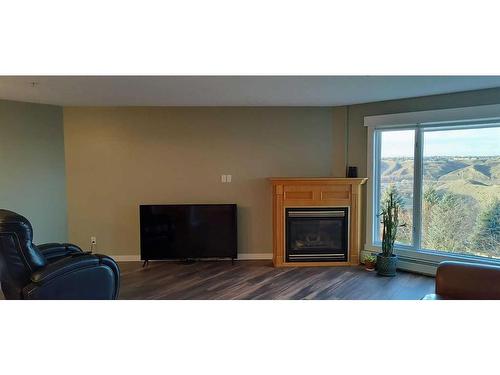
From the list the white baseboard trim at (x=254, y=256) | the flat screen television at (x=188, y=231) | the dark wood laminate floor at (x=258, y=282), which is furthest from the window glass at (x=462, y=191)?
the flat screen television at (x=188, y=231)

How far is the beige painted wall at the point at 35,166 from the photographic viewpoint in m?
4.13

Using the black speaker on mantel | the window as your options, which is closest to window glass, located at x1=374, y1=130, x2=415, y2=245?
the window

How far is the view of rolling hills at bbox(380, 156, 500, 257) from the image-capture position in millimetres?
3814

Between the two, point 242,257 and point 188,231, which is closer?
point 188,231

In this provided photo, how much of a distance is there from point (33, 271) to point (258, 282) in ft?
7.71

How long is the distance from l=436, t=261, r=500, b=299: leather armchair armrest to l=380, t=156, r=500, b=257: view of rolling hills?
6.27ft

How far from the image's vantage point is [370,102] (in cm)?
455

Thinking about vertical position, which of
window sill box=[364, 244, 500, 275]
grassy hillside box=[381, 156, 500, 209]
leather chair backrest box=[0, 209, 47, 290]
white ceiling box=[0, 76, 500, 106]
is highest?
white ceiling box=[0, 76, 500, 106]

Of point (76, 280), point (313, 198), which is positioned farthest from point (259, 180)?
point (76, 280)

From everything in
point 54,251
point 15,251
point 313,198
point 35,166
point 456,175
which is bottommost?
point 54,251

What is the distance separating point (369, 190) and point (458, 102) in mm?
1539

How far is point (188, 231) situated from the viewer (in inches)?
182

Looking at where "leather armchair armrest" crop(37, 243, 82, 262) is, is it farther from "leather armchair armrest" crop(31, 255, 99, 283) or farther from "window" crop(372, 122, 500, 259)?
"window" crop(372, 122, 500, 259)

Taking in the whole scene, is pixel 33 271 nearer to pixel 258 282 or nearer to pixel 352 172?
pixel 258 282
